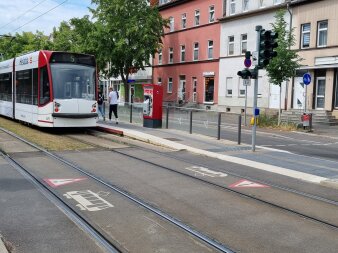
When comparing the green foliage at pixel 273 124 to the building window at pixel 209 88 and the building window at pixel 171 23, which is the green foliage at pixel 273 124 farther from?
the building window at pixel 171 23

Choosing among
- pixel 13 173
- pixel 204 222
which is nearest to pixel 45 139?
pixel 13 173

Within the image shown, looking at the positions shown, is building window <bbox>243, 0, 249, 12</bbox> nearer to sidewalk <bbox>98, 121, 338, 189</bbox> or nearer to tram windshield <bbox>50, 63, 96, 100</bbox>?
sidewalk <bbox>98, 121, 338, 189</bbox>

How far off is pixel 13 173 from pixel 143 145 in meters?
6.17

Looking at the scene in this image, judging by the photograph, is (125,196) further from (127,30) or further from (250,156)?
(127,30)

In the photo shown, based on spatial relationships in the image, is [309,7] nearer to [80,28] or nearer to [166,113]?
[166,113]

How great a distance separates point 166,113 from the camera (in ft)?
68.1

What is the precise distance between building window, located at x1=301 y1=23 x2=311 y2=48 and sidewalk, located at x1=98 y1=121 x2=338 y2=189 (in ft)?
53.6

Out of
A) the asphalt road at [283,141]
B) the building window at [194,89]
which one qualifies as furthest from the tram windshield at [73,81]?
the building window at [194,89]

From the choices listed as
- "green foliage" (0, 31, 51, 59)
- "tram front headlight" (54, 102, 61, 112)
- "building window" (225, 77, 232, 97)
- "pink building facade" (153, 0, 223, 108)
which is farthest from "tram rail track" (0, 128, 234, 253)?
"green foliage" (0, 31, 51, 59)

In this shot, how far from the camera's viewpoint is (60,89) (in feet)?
56.9

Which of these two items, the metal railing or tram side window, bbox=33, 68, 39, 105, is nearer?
the metal railing

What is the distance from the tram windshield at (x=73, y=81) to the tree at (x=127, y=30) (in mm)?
22751

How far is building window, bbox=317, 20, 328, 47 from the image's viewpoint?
30266 millimetres

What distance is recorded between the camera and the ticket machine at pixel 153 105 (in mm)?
20500
